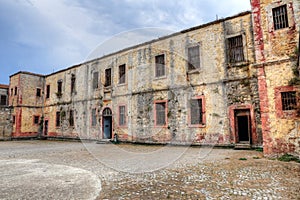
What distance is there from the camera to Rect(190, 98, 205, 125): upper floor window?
463 inches

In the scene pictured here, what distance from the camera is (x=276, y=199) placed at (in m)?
3.69

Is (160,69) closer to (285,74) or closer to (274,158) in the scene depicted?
(285,74)

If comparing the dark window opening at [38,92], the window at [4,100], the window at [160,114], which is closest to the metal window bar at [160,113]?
the window at [160,114]

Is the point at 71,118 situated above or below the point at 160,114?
below

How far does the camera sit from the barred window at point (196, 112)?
11.8m

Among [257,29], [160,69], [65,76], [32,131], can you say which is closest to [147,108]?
[160,69]

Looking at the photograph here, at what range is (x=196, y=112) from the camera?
12000mm

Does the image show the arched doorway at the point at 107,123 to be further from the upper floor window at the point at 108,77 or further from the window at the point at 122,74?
the window at the point at 122,74

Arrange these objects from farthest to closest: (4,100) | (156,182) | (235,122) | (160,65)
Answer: (4,100) < (160,65) < (235,122) < (156,182)

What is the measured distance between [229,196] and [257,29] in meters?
7.82

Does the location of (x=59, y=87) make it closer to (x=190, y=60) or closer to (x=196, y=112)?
(x=190, y=60)

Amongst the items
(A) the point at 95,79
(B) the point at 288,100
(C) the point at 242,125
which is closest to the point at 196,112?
(C) the point at 242,125

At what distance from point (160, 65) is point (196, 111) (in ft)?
14.4

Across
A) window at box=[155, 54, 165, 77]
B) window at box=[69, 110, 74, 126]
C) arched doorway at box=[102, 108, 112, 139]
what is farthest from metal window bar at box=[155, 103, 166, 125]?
window at box=[69, 110, 74, 126]
